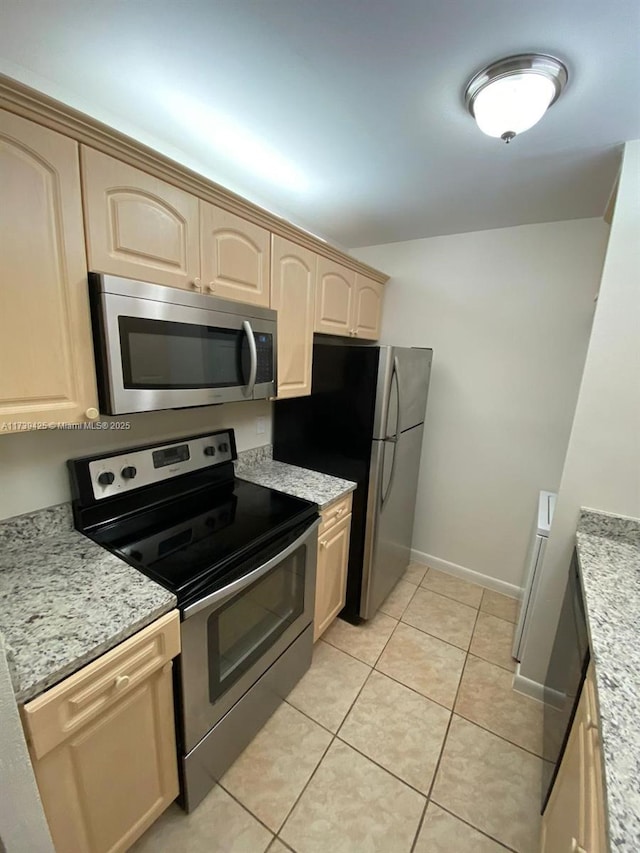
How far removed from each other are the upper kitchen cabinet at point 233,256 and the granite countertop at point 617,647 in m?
1.59

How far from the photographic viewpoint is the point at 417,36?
2.99 feet

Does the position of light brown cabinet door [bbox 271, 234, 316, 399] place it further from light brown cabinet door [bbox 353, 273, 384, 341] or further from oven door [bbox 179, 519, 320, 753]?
oven door [bbox 179, 519, 320, 753]

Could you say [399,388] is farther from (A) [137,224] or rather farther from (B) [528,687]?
(B) [528,687]

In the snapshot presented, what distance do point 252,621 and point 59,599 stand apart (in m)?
0.70

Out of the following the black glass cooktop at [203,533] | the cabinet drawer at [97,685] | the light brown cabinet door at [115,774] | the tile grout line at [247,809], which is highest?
the black glass cooktop at [203,533]

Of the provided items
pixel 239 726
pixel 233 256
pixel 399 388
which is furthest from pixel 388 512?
pixel 233 256

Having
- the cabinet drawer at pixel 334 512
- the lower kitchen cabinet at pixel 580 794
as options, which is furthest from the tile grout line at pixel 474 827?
the cabinet drawer at pixel 334 512

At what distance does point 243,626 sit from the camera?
4.50 ft

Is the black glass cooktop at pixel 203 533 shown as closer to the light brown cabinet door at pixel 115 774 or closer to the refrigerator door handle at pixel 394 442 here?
the light brown cabinet door at pixel 115 774

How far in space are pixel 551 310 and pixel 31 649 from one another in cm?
266

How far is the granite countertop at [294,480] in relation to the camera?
1765 mm

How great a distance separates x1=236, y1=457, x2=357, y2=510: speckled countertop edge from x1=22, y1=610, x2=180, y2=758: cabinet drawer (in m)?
0.83

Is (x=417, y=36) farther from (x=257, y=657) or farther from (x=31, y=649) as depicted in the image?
(x=257, y=657)

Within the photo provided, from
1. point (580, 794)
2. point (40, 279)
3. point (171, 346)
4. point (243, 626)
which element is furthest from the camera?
point (243, 626)
